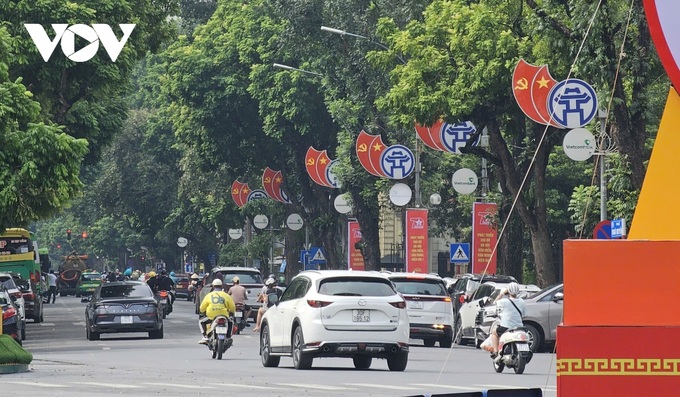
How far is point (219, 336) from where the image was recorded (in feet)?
96.4

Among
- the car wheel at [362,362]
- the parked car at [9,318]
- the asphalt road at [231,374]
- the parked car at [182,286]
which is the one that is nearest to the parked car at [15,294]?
the asphalt road at [231,374]

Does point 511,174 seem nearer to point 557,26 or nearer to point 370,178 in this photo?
point 557,26

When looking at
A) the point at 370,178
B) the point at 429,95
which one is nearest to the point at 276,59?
the point at 370,178

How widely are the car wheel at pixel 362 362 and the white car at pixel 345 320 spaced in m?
0.82

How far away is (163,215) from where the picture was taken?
94875 mm

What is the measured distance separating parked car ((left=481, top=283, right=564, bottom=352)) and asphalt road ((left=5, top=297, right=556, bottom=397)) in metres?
0.56

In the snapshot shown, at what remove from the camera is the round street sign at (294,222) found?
238 feet

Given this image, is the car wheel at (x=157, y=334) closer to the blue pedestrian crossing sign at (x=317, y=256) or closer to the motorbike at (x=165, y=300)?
the motorbike at (x=165, y=300)

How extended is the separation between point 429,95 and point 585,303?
34191 millimetres

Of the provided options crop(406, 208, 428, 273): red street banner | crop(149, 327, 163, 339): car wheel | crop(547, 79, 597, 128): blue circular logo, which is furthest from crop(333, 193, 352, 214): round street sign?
crop(547, 79, 597, 128): blue circular logo

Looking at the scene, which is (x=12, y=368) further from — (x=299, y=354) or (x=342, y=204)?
(x=342, y=204)

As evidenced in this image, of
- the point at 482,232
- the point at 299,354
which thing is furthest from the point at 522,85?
the point at 482,232

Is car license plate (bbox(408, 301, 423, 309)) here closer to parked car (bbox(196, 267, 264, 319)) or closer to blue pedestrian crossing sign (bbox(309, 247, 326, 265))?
parked car (bbox(196, 267, 264, 319))

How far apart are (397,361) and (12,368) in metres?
5.95
